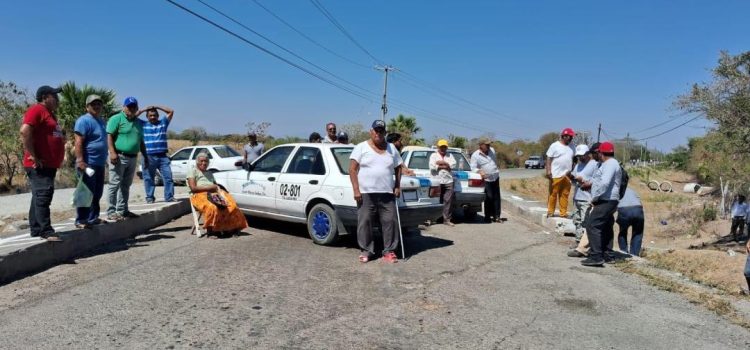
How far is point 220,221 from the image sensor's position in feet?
25.5

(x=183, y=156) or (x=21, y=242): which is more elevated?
(x=183, y=156)

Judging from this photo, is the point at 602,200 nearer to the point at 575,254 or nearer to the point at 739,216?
the point at 575,254

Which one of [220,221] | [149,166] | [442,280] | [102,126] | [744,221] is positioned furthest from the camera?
[744,221]

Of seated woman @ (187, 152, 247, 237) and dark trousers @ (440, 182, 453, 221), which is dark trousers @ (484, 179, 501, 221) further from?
seated woman @ (187, 152, 247, 237)

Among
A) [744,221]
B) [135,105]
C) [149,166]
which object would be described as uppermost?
[135,105]

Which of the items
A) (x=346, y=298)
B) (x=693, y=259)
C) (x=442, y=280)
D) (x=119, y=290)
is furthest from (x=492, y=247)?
(x=119, y=290)

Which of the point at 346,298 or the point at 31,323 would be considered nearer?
the point at 31,323

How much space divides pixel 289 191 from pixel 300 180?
276mm

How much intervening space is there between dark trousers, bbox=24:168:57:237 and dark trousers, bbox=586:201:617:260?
21.6ft

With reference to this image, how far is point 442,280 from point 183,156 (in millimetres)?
13648

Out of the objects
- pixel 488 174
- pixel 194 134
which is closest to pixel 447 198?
pixel 488 174

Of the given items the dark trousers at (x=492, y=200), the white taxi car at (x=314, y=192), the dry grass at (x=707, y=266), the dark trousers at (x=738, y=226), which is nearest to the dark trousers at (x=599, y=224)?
the dry grass at (x=707, y=266)

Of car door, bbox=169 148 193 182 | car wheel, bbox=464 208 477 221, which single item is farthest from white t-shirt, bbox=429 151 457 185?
car door, bbox=169 148 193 182

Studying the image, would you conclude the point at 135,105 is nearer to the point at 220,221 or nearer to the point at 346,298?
the point at 220,221
